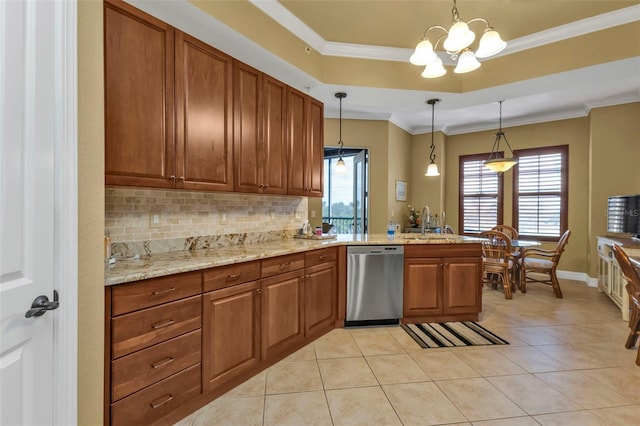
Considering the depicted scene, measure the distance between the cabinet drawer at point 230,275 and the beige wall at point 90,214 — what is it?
2.01ft

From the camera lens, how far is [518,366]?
2484 millimetres

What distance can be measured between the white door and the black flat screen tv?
583 centimetres

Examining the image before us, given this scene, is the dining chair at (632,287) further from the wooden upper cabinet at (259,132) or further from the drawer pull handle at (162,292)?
the drawer pull handle at (162,292)

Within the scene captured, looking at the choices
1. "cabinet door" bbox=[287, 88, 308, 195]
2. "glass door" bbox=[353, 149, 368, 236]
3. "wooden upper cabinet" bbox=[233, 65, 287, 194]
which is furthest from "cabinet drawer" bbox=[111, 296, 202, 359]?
"glass door" bbox=[353, 149, 368, 236]

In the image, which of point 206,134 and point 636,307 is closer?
point 206,134

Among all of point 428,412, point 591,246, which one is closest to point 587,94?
point 591,246

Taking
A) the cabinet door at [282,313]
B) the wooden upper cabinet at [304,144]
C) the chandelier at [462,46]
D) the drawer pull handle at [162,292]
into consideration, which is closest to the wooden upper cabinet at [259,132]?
the wooden upper cabinet at [304,144]

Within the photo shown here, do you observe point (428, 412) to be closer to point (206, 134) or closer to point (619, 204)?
point (206, 134)

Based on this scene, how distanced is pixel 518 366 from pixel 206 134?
303 centimetres

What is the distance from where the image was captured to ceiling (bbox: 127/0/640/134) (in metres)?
2.47

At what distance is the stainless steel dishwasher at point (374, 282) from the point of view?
3.21 meters

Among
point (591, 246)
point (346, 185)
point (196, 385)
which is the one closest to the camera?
point (196, 385)

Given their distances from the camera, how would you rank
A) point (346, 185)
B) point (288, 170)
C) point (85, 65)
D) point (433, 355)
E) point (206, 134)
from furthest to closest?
point (346, 185) < point (288, 170) < point (433, 355) < point (206, 134) < point (85, 65)

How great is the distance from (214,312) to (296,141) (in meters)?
1.83
